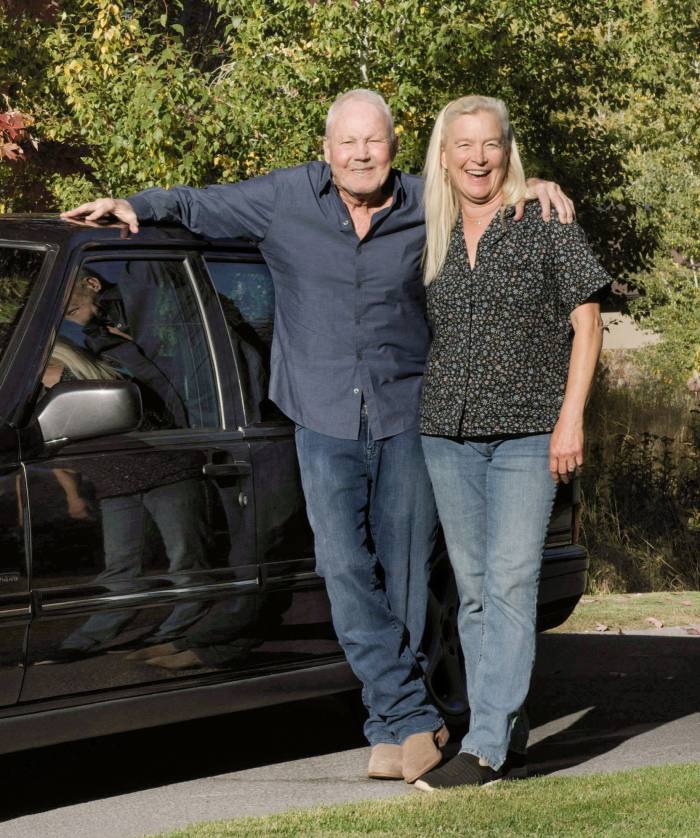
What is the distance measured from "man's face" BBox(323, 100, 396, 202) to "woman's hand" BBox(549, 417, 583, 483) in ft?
3.20

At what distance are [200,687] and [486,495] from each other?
110 cm

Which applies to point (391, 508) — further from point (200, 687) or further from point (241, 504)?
point (200, 687)

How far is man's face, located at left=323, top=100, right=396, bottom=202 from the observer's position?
4871mm

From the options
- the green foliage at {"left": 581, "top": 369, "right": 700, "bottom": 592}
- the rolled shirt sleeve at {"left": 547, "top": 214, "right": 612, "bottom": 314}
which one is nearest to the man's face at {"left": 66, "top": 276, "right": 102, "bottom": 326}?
the rolled shirt sleeve at {"left": 547, "top": 214, "right": 612, "bottom": 314}

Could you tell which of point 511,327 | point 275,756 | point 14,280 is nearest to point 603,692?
point 275,756

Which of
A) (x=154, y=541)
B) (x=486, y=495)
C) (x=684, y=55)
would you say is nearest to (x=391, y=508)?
(x=486, y=495)

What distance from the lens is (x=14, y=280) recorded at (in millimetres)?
4559

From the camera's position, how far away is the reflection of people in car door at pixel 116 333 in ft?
15.1

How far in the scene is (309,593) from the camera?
5031mm

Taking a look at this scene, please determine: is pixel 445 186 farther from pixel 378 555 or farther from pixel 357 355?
pixel 378 555

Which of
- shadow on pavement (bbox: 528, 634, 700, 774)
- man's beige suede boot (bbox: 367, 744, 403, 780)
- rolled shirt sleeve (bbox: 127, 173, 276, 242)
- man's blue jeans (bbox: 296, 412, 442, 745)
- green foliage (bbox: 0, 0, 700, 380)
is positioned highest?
green foliage (bbox: 0, 0, 700, 380)

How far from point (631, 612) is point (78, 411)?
5.14 metres

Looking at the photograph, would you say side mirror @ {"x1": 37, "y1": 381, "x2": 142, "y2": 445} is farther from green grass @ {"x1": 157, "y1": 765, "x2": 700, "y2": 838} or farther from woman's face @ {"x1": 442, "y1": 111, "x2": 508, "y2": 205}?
woman's face @ {"x1": 442, "y1": 111, "x2": 508, "y2": 205}

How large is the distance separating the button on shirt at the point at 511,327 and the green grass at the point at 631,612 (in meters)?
3.88
